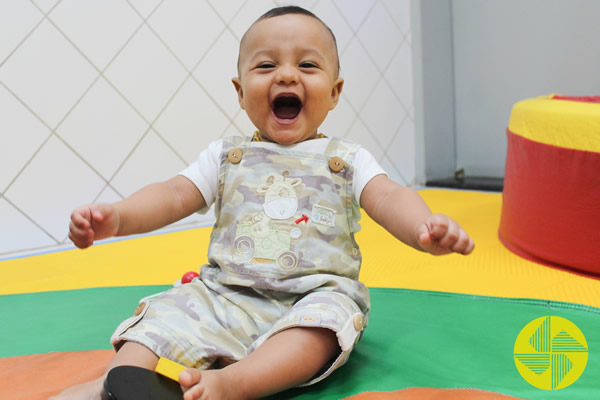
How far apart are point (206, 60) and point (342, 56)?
22.1 inches

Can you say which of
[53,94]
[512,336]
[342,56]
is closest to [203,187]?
[512,336]

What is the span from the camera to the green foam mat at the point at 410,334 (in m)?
0.66

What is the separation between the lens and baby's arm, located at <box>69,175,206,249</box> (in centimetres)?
62

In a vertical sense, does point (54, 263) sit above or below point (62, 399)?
below

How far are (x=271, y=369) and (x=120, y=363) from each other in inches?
6.0

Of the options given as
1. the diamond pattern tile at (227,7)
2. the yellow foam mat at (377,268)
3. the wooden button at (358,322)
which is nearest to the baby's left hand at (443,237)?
the wooden button at (358,322)

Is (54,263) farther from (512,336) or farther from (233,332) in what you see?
(512,336)

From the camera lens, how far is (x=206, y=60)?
1779mm

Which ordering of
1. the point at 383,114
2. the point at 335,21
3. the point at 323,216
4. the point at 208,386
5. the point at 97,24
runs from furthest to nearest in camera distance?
the point at 383,114
the point at 335,21
the point at 97,24
the point at 323,216
the point at 208,386

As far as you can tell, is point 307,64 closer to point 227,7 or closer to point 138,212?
point 138,212

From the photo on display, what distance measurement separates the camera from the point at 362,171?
758 mm

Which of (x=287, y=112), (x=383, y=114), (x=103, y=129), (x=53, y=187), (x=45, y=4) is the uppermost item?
(x=45, y=4)

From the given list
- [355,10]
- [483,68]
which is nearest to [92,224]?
[355,10]

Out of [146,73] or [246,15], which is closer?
[146,73]
